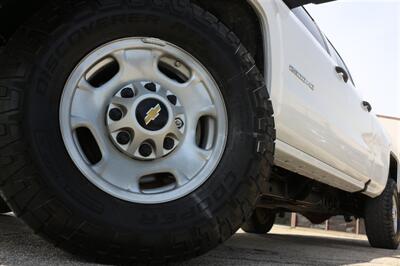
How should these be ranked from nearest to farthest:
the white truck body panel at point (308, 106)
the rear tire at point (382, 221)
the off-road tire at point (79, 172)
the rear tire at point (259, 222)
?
the off-road tire at point (79, 172)
the white truck body panel at point (308, 106)
the rear tire at point (382, 221)
the rear tire at point (259, 222)

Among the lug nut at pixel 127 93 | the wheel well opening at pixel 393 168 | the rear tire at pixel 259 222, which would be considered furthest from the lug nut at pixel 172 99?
the rear tire at pixel 259 222

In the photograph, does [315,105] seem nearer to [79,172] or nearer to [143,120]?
[143,120]

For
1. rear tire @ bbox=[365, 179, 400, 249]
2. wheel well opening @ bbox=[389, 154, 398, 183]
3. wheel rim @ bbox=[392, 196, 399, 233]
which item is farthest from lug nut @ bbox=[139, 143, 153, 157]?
wheel well opening @ bbox=[389, 154, 398, 183]

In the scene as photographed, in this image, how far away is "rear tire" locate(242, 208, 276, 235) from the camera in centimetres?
596

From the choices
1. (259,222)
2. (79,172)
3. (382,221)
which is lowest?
(259,222)

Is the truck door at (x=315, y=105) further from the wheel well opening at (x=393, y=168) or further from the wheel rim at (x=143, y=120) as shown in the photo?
the wheel well opening at (x=393, y=168)

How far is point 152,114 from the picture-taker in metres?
1.71

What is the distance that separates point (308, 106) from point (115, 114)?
126 cm

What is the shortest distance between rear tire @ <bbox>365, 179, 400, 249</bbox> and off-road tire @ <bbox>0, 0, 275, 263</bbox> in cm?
310

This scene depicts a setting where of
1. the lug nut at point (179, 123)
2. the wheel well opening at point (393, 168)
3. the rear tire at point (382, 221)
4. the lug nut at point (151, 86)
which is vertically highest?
the lug nut at point (151, 86)

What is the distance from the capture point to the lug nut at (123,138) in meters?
1.67

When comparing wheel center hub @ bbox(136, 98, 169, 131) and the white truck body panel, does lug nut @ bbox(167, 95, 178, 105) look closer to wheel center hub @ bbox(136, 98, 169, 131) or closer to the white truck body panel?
wheel center hub @ bbox(136, 98, 169, 131)

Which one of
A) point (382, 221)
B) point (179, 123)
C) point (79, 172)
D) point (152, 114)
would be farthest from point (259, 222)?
point (79, 172)

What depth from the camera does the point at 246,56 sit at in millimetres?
1945
